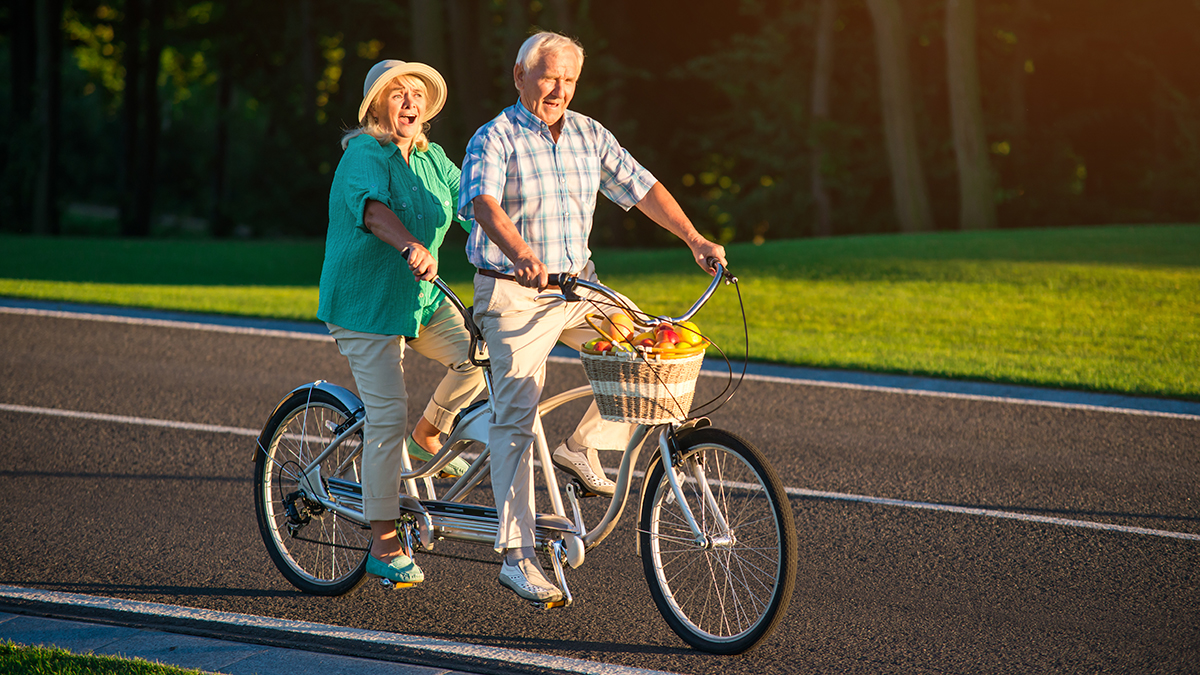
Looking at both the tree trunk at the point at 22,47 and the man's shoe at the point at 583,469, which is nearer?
the man's shoe at the point at 583,469

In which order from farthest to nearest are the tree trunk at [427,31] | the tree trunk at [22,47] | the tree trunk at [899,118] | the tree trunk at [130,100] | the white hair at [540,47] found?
1. the tree trunk at [130,100]
2. the tree trunk at [22,47]
3. the tree trunk at [427,31]
4. the tree trunk at [899,118]
5. the white hair at [540,47]

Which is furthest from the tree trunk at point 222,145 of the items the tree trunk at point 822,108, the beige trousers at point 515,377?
the beige trousers at point 515,377

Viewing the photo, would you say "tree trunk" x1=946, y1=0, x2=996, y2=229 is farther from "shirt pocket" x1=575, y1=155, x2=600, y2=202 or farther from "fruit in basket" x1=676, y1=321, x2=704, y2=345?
"fruit in basket" x1=676, y1=321, x2=704, y2=345

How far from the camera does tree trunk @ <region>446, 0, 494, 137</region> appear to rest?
32.3m

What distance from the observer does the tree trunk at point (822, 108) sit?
105 ft

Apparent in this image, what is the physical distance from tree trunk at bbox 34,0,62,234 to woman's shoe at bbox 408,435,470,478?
110ft

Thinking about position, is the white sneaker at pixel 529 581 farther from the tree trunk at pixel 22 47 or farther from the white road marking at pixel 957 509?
the tree trunk at pixel 22 47

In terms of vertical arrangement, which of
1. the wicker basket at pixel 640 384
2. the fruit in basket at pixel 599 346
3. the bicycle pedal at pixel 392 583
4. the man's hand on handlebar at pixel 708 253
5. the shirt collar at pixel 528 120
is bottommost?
the bicycle pedal at pixel 392 583

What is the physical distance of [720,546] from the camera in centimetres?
436

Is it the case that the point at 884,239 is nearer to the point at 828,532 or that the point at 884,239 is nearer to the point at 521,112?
the point at 828,532

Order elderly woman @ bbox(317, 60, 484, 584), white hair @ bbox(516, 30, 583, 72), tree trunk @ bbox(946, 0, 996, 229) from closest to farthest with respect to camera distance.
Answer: white hair @ bbox(516, 30, 583, 72) → elderly woman @ bbox(317, 60, 484, 584) → tree trunk @ bbox(946, 0, 996, 229)

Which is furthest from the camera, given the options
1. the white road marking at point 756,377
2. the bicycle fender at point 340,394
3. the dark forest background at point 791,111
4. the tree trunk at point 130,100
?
the tree trunk at point 130,100

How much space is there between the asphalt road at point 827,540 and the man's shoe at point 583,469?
56cm

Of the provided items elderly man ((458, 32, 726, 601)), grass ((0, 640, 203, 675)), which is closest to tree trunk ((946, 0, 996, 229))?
elderly man ((458, 32, 726, 601))
